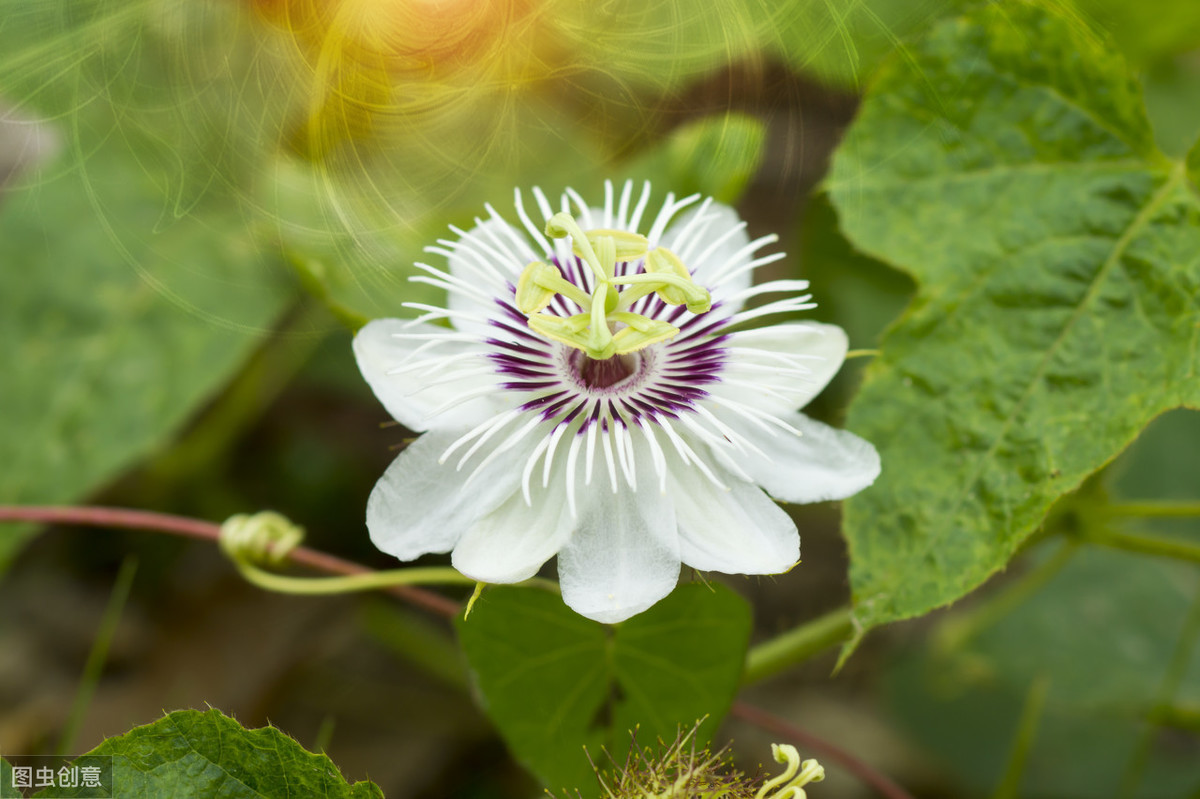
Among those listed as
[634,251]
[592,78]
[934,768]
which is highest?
[592,78]

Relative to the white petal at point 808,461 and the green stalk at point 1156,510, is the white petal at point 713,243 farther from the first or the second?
the green stalk at point 1156,510

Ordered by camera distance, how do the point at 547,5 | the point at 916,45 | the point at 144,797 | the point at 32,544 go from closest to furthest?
1. the point at 144,797
2. the point at 547,5
3. the point at 916,45
4. the point at 32,544

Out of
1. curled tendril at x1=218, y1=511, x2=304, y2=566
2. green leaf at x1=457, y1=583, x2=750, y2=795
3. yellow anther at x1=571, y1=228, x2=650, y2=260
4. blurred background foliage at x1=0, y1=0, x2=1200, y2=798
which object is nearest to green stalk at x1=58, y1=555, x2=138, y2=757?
blurred background foliage at x1=0, y1=0, x2=1200, y2=798

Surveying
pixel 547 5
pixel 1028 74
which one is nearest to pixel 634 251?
pixel 547 5

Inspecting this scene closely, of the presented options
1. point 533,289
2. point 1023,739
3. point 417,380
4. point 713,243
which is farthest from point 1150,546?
point 417,380

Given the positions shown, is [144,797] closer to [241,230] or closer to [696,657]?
[696,657]

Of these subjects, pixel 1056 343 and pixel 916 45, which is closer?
pixel 1056 343

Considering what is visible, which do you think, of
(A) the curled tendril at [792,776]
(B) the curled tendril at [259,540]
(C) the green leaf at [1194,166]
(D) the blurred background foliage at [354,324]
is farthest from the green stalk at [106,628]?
(C) the green leaf at [1194,166]
